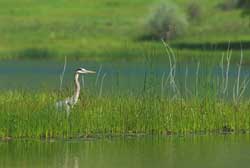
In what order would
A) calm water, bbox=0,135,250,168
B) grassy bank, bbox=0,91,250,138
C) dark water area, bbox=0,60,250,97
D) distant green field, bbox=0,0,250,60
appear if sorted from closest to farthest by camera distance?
calm water, bbox=0,135,250,168, grassy bank, bbox=0,91,250,138, dark water area, bbox=0,60,250,97, distant green field, bbox=0,0,250,60

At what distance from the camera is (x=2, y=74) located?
37.4 meters

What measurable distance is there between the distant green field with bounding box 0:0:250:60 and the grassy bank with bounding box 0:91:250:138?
72.6 feet

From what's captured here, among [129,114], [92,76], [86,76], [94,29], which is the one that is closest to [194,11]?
[94,29]

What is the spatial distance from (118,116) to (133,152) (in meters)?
1.29

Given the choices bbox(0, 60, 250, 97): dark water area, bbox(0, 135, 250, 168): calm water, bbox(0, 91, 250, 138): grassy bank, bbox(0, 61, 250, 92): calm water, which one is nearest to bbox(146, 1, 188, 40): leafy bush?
bbox(0, 60, 250, 97): dark water area

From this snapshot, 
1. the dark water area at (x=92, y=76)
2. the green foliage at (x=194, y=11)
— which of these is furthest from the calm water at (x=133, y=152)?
the green foliage at (x=194, y=11)

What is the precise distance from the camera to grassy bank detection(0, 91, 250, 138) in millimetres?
18250

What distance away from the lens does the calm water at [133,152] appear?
16453 mm

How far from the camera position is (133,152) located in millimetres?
17641

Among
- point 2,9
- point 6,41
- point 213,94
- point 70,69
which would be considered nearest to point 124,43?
point 6,41

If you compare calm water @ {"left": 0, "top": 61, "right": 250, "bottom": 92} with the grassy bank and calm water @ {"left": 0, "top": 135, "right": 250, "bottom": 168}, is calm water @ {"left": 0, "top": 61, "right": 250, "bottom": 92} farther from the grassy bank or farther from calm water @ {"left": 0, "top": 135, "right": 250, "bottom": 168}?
calm water @ {"left": 0, "top": 135, "right": 250, "bottom": 168}

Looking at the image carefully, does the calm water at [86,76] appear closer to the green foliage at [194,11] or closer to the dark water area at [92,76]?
the dark water area at [92,76]

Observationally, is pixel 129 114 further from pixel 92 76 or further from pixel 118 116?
pixel 92 76

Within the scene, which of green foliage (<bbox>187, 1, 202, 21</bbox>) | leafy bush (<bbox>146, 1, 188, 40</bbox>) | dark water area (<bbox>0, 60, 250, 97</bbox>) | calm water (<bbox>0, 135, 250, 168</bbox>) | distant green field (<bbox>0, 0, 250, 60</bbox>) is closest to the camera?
calm water (<bbox>0, 135, 250, 168</bbox>)
